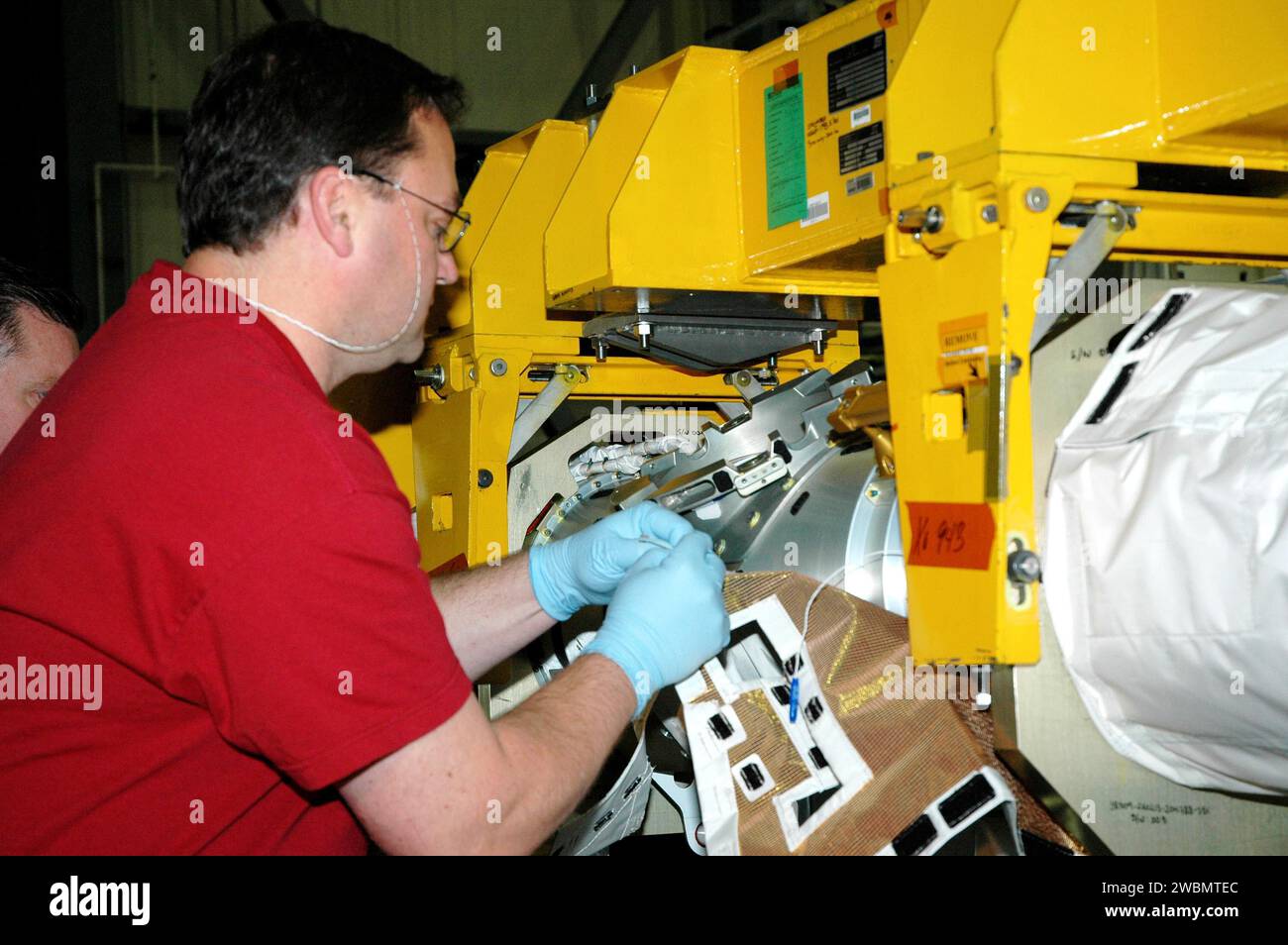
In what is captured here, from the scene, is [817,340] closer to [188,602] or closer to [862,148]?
[862,148]

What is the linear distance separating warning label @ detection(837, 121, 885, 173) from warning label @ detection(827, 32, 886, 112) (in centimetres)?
6

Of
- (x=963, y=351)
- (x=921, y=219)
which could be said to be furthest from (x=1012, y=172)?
(x=963, y=351)

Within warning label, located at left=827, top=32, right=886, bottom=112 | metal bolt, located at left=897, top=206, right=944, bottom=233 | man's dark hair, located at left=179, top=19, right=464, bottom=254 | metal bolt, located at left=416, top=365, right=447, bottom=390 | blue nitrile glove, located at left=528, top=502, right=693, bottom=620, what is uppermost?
warning label, located at left=827, top=32, right=886, bottom=112

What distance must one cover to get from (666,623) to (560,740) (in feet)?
1.08

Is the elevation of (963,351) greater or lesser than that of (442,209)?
lesser

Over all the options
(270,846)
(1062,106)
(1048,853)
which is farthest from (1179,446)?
(270,846)

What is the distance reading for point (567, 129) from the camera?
343 cm

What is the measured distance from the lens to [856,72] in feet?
7.72

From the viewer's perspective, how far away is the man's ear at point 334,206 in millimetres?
1926

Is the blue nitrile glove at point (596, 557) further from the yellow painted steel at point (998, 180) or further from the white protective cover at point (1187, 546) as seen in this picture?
the white protective cover at point (1187, 546)

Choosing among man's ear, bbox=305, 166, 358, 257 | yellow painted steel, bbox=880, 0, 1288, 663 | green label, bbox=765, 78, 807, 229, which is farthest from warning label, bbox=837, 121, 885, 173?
man's ear, bbox=305, 166, 358, 257

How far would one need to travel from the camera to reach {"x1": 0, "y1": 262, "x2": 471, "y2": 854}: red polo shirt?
1.56 metres

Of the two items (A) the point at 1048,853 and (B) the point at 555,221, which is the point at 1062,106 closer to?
(A) the point at 1048,853

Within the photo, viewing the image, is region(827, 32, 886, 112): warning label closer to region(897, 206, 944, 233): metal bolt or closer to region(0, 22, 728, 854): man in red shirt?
region(897, 206, 944, 233): metal bolt
